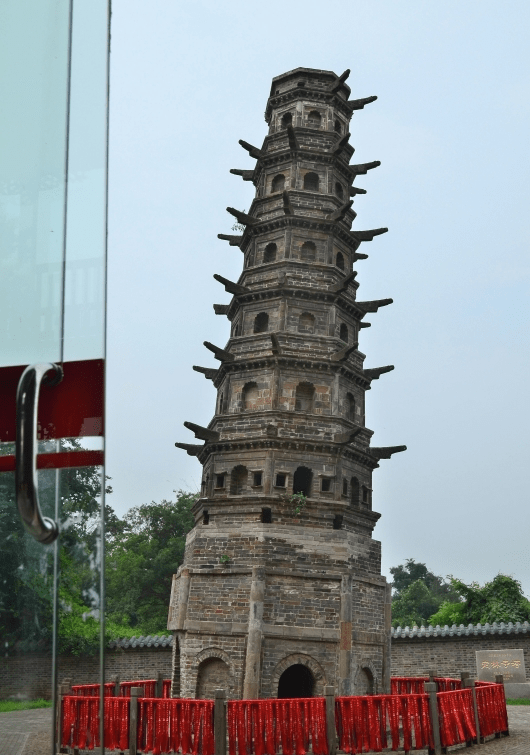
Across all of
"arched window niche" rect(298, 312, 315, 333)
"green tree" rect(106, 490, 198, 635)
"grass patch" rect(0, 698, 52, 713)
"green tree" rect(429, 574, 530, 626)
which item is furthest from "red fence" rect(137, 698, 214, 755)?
"green tree" rect(106, 490, 198, 635)

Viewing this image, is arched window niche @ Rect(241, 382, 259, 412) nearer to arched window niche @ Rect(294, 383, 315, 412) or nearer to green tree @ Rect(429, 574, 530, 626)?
arched window niche @ Rect(294, 383, 315, 412)

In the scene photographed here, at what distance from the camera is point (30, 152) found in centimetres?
187

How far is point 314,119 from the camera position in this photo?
2275 centimetres

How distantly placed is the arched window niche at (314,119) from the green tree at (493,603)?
1880 centimetres

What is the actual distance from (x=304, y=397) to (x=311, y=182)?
6.85 metres

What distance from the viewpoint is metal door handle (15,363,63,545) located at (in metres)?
1.51

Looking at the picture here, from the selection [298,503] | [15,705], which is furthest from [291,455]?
[15,705]

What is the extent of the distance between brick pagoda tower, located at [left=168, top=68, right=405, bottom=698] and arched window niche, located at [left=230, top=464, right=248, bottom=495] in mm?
50

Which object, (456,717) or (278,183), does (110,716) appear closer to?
(456,717)

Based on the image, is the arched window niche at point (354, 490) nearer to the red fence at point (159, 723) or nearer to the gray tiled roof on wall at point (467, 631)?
the gray tiled roof on wall at point (467, 631)

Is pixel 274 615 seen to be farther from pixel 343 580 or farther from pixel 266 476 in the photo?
pixel 266 476

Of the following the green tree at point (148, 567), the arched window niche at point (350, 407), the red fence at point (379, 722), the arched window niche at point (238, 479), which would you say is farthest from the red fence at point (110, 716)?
the green tree at point (148, 567)

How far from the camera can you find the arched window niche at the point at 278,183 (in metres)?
22.3

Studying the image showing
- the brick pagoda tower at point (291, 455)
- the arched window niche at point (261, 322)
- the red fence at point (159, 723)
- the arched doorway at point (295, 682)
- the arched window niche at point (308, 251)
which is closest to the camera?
the red fence at point (159, 723)
